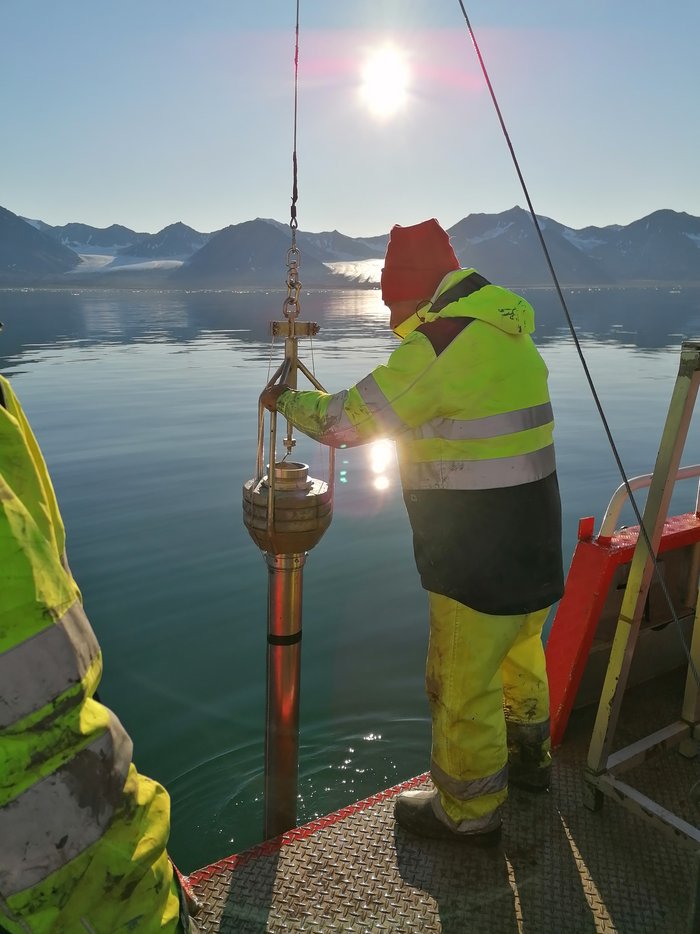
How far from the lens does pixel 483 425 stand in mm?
2398

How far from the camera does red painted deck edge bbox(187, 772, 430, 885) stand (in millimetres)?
2480

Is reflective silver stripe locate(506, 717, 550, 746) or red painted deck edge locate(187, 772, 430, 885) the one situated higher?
reflective silver stripe locate(506, 717, 550, 746)

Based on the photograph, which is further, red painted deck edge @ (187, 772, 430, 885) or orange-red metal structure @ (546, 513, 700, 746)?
orange-red metal structure @ (546, 513, 700, 746)

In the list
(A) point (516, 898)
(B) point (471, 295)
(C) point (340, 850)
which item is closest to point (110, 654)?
(C) point (340, 850)

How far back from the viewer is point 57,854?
1.09 metres

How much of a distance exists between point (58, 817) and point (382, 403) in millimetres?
1574

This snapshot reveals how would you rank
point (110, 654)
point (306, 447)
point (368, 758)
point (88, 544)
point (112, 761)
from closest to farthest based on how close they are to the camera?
point (112, 761) → point (368, 758) → point (110, 654) → point (88, 544) → point (306, 447)

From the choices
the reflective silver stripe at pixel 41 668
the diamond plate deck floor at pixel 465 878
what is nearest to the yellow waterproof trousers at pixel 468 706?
the diamond plate deck floor at pixel 465 878

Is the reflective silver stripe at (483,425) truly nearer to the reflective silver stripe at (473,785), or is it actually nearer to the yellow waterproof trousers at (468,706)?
the yellow waterproof trousers at (468,706)

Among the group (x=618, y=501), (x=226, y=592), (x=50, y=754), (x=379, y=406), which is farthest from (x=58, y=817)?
(x=226, y=592)

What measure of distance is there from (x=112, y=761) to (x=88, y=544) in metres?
6.77

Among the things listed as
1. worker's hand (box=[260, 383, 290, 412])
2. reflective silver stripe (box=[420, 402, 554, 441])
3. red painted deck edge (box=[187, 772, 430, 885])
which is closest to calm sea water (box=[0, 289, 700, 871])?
worker's hand (box=[260, 383, 290, 412])

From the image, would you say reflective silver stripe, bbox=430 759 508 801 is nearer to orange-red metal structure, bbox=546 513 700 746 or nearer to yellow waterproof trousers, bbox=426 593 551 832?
yellow waterproof trousers, bbox=426 593 551 832

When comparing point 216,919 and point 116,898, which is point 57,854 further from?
point 216,919
